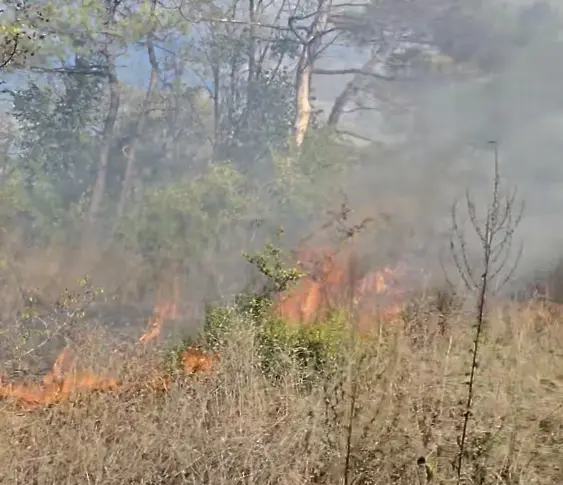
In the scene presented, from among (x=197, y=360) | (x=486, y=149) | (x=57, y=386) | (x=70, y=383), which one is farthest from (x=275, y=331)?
(x=486, y=149)

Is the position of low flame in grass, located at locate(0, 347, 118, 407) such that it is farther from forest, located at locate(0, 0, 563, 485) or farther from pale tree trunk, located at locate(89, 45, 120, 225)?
pale tree trunk, located at locate(89, 45, 120, 225)

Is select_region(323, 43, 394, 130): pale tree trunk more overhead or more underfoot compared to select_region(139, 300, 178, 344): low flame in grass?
more overhead

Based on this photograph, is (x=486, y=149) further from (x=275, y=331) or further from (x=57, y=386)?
(x=57, y=386)

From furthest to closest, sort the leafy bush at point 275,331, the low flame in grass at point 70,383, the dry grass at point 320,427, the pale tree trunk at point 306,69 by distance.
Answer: the pale tree trunk at point 306,69 → the low flame in grass at point 70,383 → the leafy bush at point 275,331 → the dry grass at point 320,427

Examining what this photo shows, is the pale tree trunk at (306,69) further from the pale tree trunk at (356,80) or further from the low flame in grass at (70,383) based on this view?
the low flame in grass at (70,383)

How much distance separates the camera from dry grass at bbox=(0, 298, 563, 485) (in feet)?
18.2

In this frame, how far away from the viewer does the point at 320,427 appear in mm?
5906

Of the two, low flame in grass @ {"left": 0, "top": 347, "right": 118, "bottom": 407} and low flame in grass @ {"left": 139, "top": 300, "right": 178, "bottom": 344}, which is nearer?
low flame in grass @ {"left": 0, "top": 347, "right": 118, "bottom": 407}

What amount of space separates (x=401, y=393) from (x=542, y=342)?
8.04 feet

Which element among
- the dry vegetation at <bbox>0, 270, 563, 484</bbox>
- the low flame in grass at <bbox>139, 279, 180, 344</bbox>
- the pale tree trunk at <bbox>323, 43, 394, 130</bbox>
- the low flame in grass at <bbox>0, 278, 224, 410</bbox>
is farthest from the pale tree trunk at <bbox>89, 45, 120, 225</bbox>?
the dry vegetation at <bbox>0, 270, 563, 484</bbox>

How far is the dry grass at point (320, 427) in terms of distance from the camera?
555 cm

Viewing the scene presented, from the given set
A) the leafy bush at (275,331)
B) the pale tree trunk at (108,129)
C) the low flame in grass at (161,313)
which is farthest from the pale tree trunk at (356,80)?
the leafy bush at (275,331)

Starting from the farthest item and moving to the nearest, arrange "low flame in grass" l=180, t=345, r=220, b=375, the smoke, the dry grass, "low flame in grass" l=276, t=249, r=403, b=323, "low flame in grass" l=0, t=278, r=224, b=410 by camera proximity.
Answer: the smoke < "low flame in grass" l=276, t=249, r=403, b=323 < "low flame in grass" l=180, t=345, r=220, b=375 < "low flame in grass" l=0, t=278, r=224, b=410 < the dry grass

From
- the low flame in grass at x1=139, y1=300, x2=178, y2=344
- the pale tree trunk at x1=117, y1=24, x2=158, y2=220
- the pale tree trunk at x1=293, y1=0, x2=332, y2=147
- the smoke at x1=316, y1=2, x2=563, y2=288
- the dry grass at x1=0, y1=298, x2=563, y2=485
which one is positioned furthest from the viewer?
the pale tree trunk at x1=293, y1=0, x2=332, y2=147
